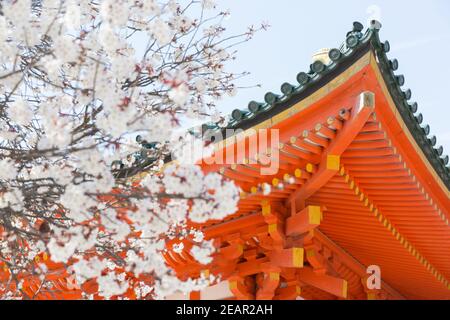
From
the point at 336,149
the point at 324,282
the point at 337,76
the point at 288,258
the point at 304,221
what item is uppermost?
the point at 337,76

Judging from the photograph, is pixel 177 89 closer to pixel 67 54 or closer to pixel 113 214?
pixel 67 54

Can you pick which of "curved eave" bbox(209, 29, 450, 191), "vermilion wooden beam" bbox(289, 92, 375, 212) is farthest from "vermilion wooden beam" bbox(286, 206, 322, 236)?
"curved eave" bbox(209, 29, 450, 191)

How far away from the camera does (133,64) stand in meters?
3.21

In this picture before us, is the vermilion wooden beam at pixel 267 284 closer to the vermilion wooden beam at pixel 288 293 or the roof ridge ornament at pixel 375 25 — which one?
the vermilion wooden beam at pixel 288 293

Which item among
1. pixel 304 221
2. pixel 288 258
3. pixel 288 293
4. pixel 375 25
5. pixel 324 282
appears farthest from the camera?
pixel 288 293

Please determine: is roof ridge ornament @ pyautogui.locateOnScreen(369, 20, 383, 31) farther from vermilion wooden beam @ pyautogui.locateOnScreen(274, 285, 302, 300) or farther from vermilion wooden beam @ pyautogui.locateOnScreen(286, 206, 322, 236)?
vermilion wooden beam @ pyautogui.locateOnScreen(274, 285, 302, 300)

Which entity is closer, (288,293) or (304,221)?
(304,221)

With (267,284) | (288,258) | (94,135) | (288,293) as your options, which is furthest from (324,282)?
(94,135)

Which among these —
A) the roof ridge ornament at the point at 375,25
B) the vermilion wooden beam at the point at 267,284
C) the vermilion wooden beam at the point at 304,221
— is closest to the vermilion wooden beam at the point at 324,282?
the vermilion wooden beam at the point at 267,284

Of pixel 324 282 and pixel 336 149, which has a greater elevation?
pixel 336 149

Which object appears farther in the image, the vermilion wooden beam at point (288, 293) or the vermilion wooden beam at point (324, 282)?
the vermilion wooden beam at point (288, 293)

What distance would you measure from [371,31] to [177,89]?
300 centimetres

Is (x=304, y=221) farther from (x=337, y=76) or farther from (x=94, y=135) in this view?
(x=94, y=135)
